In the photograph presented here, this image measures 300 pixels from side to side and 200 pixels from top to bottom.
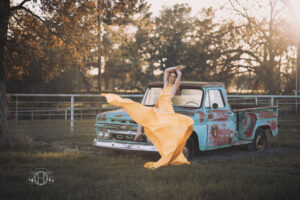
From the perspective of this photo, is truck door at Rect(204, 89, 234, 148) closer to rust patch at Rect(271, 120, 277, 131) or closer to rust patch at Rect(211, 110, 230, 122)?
rust patch at Rect(211, 110, 230, 122)

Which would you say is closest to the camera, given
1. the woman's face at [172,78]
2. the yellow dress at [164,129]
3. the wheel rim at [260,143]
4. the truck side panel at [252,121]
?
the yellow dress at [164,129]

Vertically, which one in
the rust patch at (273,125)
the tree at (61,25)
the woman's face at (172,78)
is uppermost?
the tree at (61,25)

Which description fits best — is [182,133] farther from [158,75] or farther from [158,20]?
[158,20]

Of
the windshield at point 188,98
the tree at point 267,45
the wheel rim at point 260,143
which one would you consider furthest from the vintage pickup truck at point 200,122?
the tree at point 267,45

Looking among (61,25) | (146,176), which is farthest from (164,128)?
(61,25)

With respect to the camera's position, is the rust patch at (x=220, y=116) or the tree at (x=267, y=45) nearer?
the rust patch at (x=220, y=116)

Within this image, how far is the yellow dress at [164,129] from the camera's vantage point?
7938 millimetres

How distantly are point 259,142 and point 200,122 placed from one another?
10.5 ft

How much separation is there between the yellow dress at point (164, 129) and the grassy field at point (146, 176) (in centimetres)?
24

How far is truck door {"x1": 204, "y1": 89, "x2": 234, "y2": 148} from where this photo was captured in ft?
31.4

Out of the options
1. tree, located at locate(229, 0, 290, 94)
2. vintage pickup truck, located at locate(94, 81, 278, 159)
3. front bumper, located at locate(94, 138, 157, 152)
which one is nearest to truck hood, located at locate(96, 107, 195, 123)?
Result: vintage pickup truck, located at locate(94, 81, 278, 159)

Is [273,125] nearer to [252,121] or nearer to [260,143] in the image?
[260,143]

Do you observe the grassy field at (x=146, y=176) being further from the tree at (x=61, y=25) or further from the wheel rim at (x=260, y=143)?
the tree at (x=61, y=25)

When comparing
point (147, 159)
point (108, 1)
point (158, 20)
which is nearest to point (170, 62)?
point (158, 20)
